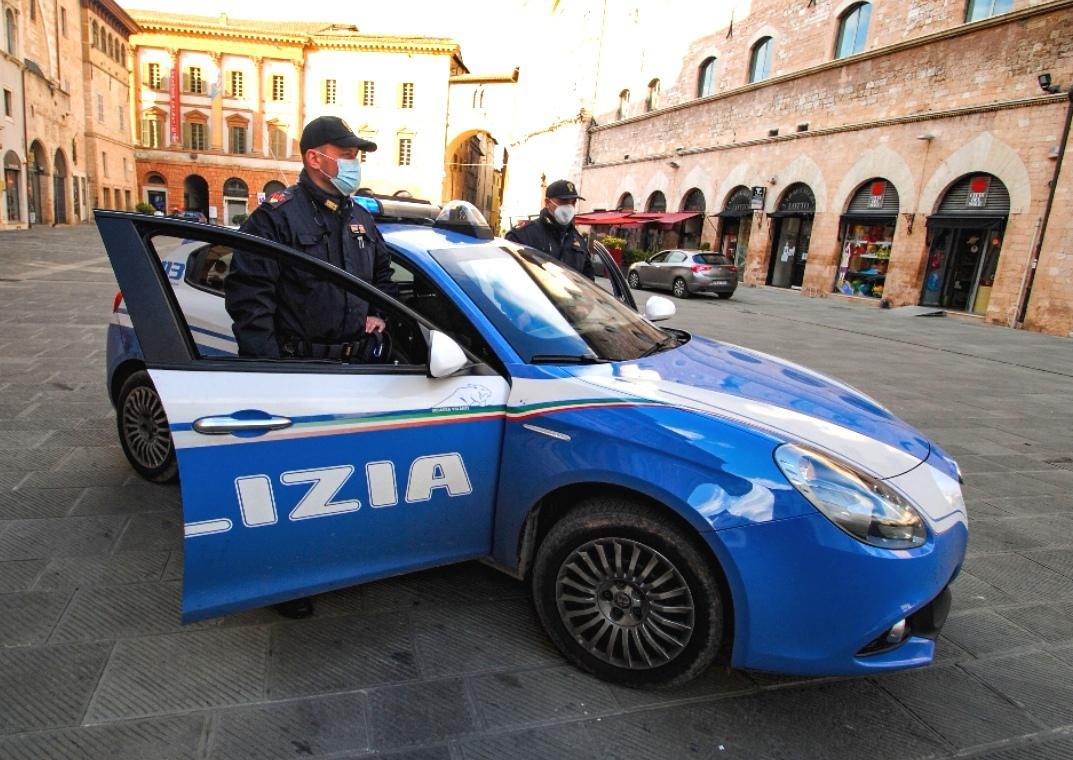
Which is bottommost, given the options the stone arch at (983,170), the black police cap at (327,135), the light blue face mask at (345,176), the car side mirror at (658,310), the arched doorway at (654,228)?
the car side mirror at (658,310)

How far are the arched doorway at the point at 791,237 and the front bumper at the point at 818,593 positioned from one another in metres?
23.9

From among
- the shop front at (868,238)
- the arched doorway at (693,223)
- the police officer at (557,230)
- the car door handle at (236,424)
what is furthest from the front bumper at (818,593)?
the arched doorway at (693,223)

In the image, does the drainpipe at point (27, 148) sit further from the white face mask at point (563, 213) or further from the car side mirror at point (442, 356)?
the car side mirror at point (442, 356)

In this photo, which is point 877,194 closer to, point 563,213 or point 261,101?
point 563,213

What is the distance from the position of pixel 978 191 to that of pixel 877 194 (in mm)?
3245

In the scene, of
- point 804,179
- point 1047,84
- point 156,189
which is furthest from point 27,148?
point 1047,84

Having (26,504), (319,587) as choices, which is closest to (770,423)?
(319,587)

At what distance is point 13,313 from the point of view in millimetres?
8750

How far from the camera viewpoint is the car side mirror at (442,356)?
231 cm

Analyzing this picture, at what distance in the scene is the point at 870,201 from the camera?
21609 millimetres

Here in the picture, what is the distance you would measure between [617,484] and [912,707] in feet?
4.49

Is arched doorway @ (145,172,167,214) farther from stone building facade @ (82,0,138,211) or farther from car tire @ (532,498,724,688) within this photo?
car tire @ (532,498,724,688)

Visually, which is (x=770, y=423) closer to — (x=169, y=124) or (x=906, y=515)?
(x=906, y=515)

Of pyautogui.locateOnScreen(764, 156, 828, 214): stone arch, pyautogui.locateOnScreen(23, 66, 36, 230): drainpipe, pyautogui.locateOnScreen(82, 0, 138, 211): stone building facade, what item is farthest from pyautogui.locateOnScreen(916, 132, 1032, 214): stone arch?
pyautogui.locateOnScreen(82, 0, 138, 211): stone building facade
